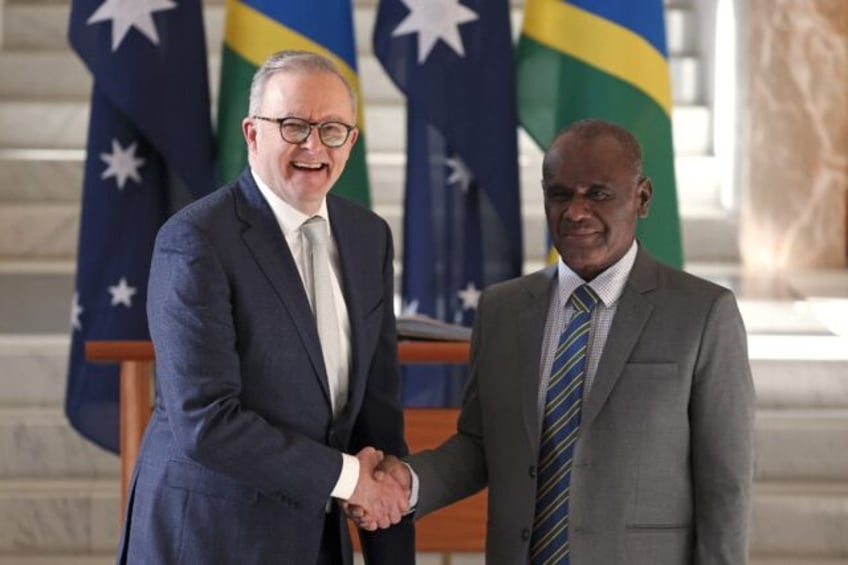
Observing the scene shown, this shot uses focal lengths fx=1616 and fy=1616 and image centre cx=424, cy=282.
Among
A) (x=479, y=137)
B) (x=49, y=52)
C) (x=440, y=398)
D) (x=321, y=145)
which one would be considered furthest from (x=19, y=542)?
(x=49, y=52)

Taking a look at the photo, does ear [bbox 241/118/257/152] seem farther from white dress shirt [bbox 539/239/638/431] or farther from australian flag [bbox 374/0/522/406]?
australian flag [bbox 374/0/522/406]

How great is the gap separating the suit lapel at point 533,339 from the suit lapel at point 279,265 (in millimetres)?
341

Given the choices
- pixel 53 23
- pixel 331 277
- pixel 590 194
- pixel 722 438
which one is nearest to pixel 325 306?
pixel 331 277

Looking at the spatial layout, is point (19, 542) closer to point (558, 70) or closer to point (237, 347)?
point (558, 70)

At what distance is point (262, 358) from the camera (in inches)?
108

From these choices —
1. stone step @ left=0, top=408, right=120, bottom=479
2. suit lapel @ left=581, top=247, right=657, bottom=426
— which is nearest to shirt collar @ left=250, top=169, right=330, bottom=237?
suit lapel @ left=581, top=247, right=657, bottom=426

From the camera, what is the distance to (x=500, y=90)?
205 inches

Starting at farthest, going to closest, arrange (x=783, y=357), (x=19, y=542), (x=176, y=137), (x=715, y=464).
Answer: (x=783, y=357) → (x=19, y=542) → (x=176, y=137) → (x=715, y=464)

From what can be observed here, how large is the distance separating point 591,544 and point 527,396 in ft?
0.88

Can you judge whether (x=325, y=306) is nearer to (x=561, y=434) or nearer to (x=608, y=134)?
(x=561, y=434)

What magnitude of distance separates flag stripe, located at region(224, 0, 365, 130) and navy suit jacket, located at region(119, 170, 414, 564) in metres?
2.38

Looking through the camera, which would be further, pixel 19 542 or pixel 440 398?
pixel 19 542

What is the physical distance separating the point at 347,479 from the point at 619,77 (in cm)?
266

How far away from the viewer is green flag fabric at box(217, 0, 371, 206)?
203 inches
